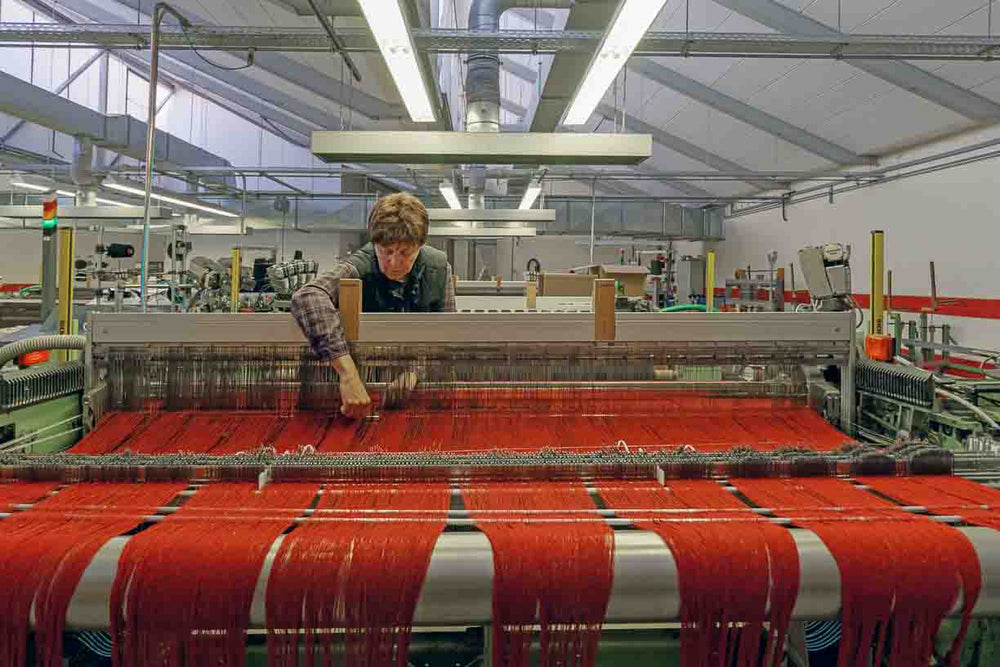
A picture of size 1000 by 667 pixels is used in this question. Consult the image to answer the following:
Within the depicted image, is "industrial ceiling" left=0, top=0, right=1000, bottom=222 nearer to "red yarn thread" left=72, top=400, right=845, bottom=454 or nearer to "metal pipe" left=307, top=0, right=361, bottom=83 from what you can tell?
"metal pipe" left=307, top=0, right=361, bottom=83

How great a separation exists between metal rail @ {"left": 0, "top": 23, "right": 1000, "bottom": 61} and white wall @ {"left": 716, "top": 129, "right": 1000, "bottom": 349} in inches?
95.0

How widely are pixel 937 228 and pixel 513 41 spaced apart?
17.5ft

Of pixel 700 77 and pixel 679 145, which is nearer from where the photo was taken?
pixel 700 77

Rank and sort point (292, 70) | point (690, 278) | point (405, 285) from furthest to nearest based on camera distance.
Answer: point (690, 278)
point (292, 70)
point (405, 285)

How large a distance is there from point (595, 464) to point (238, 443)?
31.8 inches

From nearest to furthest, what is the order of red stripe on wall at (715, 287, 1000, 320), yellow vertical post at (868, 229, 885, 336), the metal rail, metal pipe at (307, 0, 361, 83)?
yellow vertical post at (868, 229, 885, 336) < metal pipe at (307, 0, 361, 83) < the metal rail < red stripe on wall at (715, 287, 1000, 320)

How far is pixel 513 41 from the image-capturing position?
372 cm

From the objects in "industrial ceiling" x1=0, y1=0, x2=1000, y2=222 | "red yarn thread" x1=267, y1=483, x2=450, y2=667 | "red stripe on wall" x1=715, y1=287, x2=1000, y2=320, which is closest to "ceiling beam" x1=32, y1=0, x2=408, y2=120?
"industrial ceiling" x1=0, y1=0, x2=1000, y2=222

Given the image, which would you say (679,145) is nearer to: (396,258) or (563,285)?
(563,285)

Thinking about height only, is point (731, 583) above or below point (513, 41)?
below

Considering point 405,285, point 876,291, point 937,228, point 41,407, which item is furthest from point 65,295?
point 937,228

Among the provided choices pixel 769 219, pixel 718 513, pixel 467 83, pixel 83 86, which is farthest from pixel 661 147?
pixel 718 513

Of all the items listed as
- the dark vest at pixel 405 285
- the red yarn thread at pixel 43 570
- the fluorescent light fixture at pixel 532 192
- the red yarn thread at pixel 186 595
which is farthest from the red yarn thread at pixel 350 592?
the fluorescent light fixture at pixel 532 192

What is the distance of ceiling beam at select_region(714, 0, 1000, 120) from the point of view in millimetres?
4531
